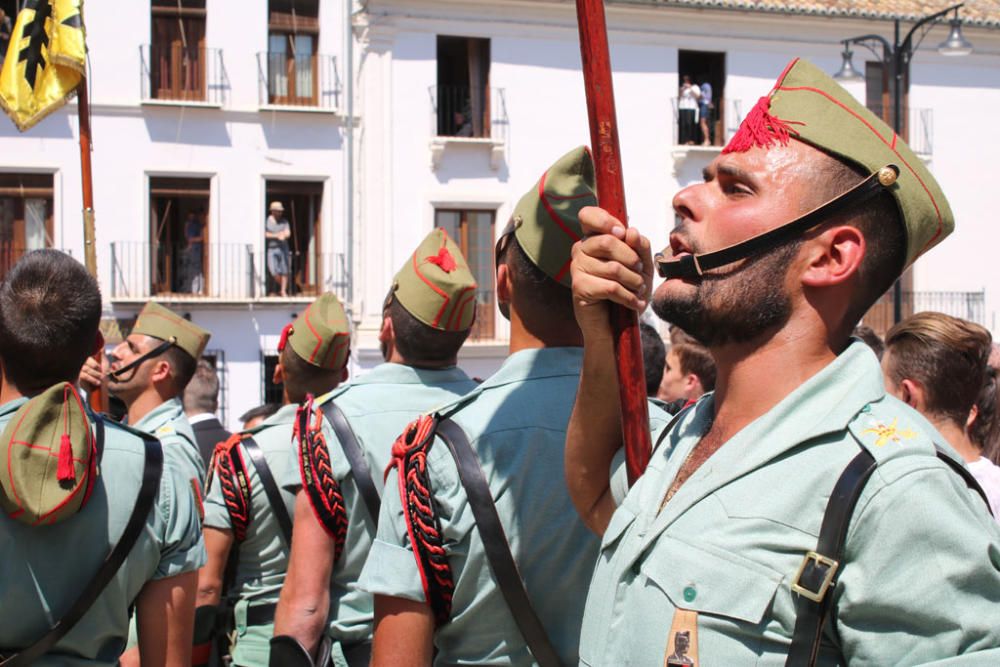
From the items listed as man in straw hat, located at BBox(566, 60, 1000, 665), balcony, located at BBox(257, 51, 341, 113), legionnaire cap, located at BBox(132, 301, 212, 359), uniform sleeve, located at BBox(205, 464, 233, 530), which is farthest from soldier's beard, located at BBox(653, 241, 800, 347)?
balcony, located at BBox(257, 51, 341, 113)

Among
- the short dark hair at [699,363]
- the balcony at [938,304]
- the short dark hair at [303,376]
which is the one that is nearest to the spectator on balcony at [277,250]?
the balcony at [938,304]

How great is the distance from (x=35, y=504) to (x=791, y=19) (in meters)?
21.4

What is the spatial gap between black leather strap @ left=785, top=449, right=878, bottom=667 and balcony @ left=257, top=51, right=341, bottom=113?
19102 millimetres

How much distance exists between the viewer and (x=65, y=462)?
259cm

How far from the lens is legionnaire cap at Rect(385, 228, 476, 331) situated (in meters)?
3.56

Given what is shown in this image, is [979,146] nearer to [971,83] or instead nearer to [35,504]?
[971,83]

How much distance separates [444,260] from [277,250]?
1669 cm

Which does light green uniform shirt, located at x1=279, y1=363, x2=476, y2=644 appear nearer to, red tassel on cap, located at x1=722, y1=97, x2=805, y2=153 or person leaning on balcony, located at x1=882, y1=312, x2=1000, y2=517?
person leaning on balcony, located at x1=882, y1=312, x2=1000, y2=517

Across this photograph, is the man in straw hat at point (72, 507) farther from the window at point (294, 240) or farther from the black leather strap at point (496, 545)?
the window at point (294, 240)

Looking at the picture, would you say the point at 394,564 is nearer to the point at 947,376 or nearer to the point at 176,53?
the point at 947,376

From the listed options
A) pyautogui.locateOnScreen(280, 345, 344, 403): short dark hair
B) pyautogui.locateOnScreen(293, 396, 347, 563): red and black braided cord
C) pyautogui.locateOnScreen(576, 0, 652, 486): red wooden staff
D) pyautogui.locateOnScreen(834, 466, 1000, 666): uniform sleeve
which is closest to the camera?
pyautogui.locateOnScreen(834, 466, 1000, 666): uniform sleeve

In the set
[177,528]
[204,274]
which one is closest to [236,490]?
[177,528]

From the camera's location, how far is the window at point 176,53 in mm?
19766

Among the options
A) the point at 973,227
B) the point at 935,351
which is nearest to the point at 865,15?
the point at 973,227
